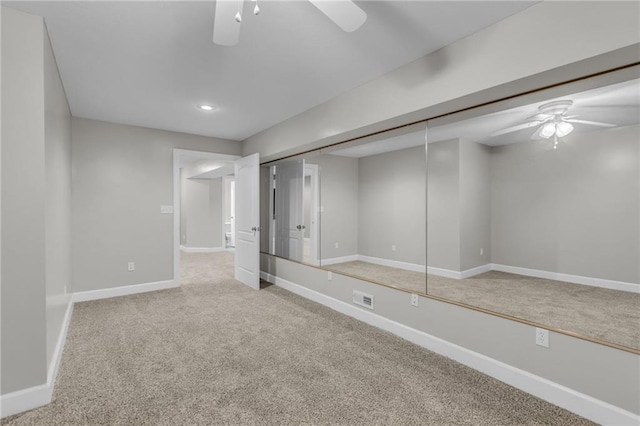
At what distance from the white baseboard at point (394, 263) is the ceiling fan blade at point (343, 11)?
2.28 metres

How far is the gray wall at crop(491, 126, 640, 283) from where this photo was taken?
1.92m

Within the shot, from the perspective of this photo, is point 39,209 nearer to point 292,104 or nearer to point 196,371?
point 196,371

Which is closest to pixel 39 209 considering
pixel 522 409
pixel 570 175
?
pixel 522 409

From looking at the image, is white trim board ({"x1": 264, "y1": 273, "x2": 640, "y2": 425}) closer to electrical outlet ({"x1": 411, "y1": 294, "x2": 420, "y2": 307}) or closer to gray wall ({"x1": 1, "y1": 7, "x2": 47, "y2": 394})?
electrical outlet ({"x1": 411, "y1": 294, "x2": 420, "y2": 307})

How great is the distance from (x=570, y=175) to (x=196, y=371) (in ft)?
10.1

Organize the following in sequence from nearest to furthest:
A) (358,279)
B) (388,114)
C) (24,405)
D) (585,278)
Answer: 1. (24,405)
2. (585,278)
3. (388,114)
4. (358,279)

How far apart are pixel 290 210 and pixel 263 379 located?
2886 millimetres

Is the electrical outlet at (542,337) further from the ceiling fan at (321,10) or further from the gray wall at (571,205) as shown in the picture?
the ceiling fan at (321,10)

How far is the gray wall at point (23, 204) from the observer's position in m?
1.78

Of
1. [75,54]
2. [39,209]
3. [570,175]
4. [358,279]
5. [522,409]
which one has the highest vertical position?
[75,54]

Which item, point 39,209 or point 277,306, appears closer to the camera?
point 39,209

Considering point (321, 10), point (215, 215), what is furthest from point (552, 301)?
point (215, 215)

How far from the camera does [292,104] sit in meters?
3.52

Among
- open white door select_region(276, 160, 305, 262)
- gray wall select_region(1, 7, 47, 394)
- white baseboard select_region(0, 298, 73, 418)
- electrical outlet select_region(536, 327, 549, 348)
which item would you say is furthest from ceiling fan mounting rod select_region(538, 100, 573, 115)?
white baseboard select_region(0, 298, 73, 418)
